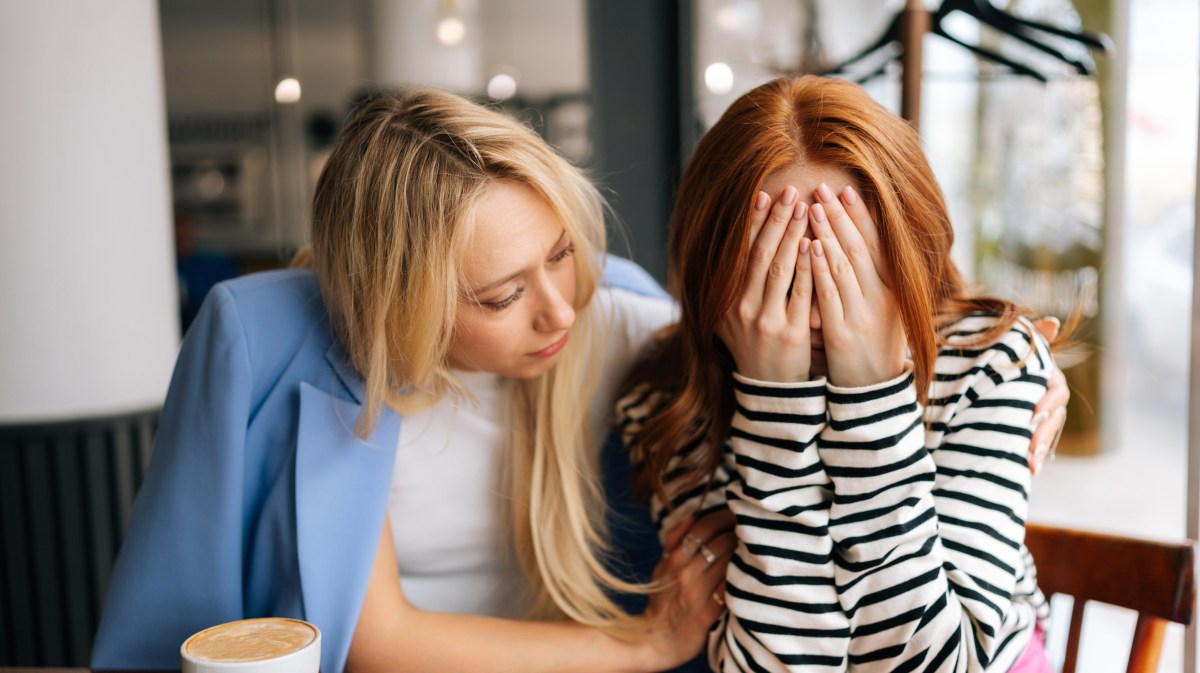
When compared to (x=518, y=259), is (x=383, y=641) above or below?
below

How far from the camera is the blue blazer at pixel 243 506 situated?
1.10 meters

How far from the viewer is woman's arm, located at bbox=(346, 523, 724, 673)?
1123mm

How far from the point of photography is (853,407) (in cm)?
101

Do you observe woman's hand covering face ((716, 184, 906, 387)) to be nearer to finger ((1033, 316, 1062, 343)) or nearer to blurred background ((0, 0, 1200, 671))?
finger ((1033, 316, 1062, 343))

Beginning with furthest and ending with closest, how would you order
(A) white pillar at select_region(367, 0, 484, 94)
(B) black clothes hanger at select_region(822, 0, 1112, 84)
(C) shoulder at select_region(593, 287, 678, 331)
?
(A) white pillar at select_region(367, 0, 484, 94), (B) black clothes hanger at select_region(822, 0, 1112, 84), (C) shoulder at select_region(593, 287, 678, 331)

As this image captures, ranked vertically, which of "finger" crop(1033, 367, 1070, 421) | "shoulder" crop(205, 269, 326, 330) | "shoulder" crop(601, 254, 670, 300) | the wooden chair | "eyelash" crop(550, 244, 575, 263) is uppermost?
"eyelash" crop(550, 244, 575, 263)

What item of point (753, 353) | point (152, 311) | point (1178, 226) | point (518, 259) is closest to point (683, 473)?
point (753, 353)

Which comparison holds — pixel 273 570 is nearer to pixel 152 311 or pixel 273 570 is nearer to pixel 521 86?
pixel 152 311

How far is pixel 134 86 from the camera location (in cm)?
220

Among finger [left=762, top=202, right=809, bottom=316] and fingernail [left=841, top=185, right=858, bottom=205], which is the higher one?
fingernail [left=841, top=185, right=858, bottom=205]

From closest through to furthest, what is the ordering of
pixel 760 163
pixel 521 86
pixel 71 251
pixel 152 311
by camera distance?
pixel 760 163, pixel 71 251, pixel 152 311, pixel 521 86

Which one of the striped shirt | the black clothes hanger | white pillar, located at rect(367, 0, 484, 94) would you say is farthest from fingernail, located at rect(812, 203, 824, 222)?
white pillar, located at rect(367, 0, 484, 94)

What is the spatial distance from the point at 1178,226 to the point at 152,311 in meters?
2.24

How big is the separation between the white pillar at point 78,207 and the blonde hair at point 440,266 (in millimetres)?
1253
